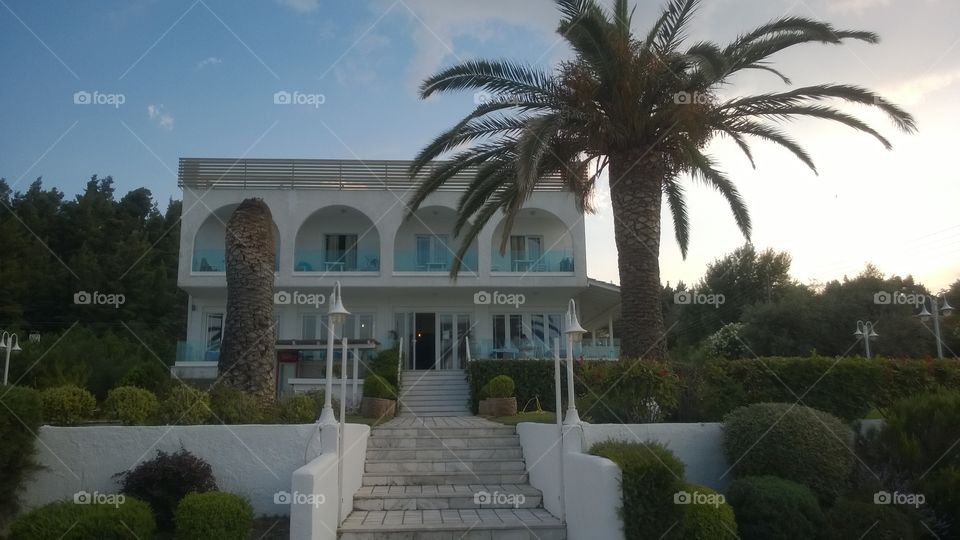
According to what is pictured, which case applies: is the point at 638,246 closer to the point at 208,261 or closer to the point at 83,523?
the point at 83,523

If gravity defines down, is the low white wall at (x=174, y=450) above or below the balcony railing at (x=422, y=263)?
below

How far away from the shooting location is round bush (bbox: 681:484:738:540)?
23.1 feet

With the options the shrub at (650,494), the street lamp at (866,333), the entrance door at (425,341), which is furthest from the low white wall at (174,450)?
the entrance door at (425,341)

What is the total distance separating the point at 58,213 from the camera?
37875mm

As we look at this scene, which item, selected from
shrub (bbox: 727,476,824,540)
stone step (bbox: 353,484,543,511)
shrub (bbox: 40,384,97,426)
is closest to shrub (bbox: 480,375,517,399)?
stone step (bbox: 353,484,543,511)

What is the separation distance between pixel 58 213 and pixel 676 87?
36409 millimetres

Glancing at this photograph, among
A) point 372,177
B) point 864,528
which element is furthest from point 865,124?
point 372,177

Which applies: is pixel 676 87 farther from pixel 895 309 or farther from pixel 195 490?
pixel 895 309

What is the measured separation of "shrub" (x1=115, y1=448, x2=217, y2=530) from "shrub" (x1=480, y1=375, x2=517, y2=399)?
10.2 metres

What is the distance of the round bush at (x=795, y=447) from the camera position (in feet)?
27.1

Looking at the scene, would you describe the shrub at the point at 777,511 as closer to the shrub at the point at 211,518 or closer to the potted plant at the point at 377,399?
the shrub at the point at 211,518

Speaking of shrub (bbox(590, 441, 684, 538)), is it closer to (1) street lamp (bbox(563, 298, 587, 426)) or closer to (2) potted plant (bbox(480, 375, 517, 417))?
(1) street lamp (bbox(563, 298, 587, 426))

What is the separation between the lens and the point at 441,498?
Answer: 988 cm

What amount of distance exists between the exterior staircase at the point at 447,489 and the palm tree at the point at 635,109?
3.34 m
